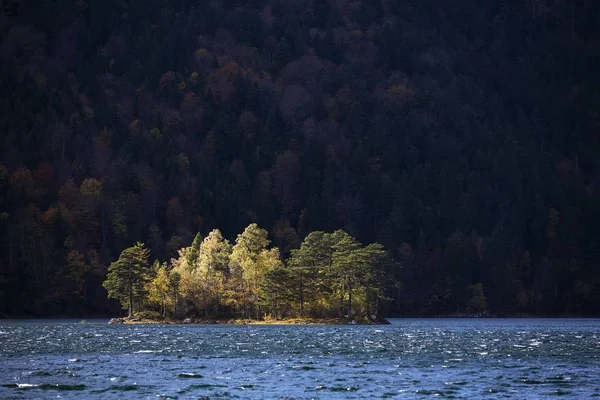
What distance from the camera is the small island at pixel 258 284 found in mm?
170375

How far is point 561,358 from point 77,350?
44705 millimetres

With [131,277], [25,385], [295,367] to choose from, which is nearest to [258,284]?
[131,277]

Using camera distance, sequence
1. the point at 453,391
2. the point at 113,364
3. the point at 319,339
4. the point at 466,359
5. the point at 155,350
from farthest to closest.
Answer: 1. the point at 319,339
2. the point at 155,350
3. the point at 466,359
4. the point at 113,364
5. the point at 453,391

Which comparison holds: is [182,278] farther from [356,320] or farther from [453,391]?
[453,391]

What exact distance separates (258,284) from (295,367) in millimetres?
92295

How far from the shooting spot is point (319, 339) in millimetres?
119812

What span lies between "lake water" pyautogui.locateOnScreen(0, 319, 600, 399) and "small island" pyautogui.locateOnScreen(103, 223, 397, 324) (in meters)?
45.2

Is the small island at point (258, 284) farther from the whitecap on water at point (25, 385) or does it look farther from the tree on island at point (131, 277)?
the whitecap on water at point (25, 385)

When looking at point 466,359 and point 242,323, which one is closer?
point 466,359

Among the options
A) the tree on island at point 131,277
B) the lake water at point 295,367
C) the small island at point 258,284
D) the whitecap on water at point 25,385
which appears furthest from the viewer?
the tree on island at point 131,277

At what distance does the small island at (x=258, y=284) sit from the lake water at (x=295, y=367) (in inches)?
1779

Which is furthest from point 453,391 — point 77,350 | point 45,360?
point 77,350

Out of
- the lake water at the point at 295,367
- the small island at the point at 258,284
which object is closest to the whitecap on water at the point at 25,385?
the lake water at the point at 295,367

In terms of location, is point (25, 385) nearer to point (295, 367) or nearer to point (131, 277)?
point (295, 367)
